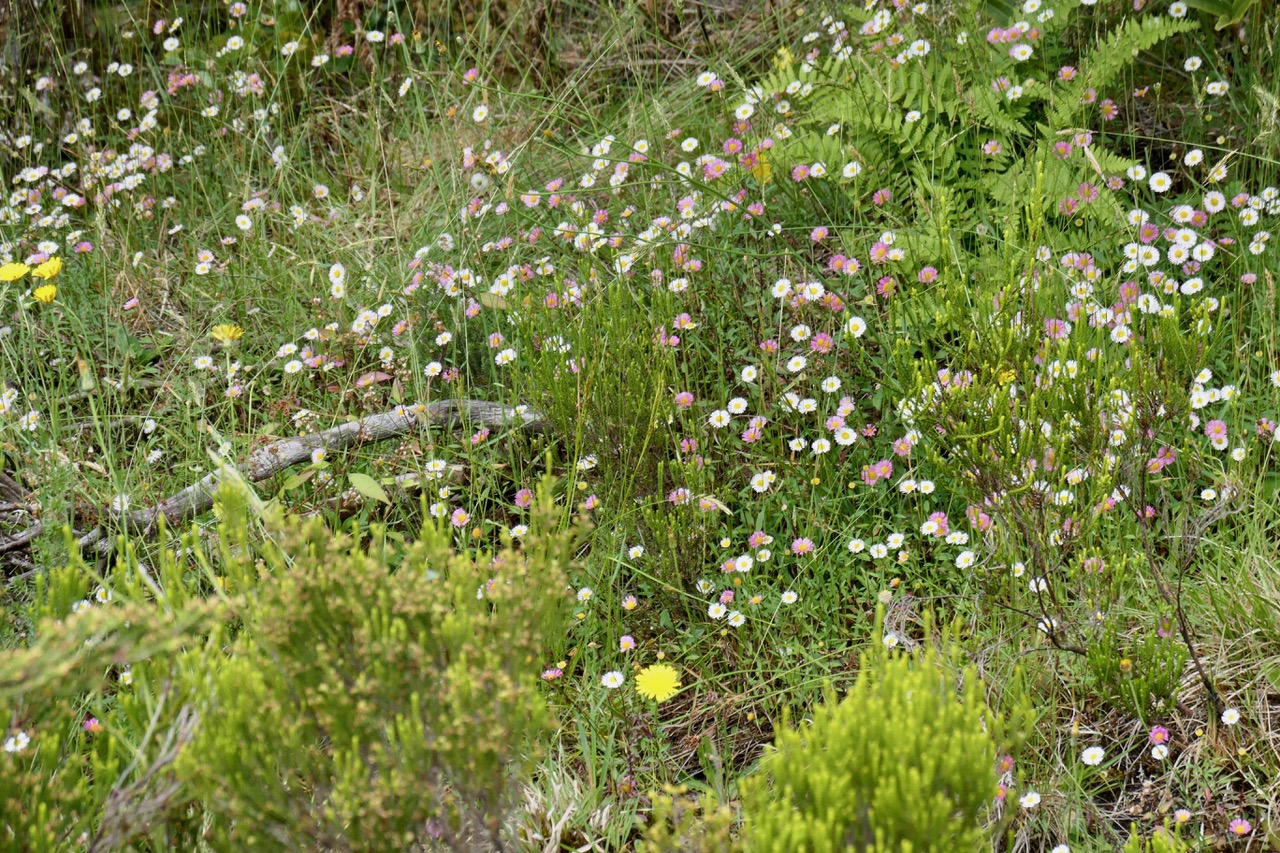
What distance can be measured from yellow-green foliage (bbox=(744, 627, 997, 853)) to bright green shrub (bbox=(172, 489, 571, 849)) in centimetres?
34

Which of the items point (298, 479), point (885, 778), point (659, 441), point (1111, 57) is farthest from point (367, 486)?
point (1111, 57)

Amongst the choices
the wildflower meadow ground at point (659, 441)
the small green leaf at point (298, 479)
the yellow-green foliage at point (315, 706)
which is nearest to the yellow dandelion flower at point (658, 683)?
the wildflower meadow ground at point (659, 441)

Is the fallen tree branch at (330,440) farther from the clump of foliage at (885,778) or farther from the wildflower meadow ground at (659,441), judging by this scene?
the clump of foliage at (885,778)

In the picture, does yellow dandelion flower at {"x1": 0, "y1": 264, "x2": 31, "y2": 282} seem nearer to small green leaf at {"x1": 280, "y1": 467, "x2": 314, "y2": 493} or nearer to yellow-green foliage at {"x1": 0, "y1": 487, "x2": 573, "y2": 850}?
small green leaf at {"x1": 280, "y1": 467, "x2": 314, "y2": 493}

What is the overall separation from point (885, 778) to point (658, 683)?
3.50ft

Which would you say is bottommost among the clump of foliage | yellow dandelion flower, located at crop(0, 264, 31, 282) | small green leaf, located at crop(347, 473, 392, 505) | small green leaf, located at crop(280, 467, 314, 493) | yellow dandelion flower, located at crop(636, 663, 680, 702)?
small green leaf, located at crop(280, 467, 314, 493)

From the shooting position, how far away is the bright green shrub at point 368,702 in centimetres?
149

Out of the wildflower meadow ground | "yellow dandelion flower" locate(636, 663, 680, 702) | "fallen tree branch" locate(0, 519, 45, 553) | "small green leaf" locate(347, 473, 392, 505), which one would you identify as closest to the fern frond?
the wildflower meadow ground

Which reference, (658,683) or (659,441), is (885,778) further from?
(659,441)

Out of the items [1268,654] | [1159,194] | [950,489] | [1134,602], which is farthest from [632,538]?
[1159,194]

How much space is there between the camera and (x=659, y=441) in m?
3.01

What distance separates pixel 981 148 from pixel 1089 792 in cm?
197

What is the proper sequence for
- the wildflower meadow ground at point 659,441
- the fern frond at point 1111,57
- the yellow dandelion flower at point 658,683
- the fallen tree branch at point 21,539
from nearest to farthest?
the wildflower meadow ground at point 659,441 < the yellow dandelion flower at point 658,683 < the fallen tree branch at point 21,539 < the fern frond at point 1111,57

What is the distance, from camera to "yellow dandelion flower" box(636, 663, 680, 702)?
243 centimetres
